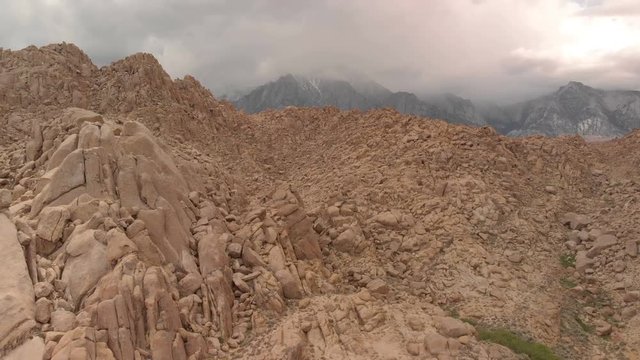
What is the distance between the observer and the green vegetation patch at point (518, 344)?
1762cm

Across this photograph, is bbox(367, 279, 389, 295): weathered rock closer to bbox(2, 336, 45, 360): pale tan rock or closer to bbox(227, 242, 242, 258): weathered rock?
bbox(227, 242, 242, 258): weathered rock

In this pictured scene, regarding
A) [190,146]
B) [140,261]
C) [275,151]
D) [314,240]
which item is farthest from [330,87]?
[140,261]

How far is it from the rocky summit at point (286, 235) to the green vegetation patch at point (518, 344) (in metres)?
0.09

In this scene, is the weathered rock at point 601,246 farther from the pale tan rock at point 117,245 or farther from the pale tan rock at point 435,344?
the pale tan rock at point 117,245

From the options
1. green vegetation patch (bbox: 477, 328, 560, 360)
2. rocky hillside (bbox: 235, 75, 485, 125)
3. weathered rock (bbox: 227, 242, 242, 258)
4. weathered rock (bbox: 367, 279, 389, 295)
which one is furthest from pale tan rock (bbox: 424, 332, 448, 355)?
rocky hillside (bbox: 235, 75, 485, 125)

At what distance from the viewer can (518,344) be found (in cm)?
1788

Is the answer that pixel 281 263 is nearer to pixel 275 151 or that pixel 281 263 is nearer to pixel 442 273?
pixel 442 273

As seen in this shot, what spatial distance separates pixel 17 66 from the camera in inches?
1137

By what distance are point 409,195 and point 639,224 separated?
11539mm

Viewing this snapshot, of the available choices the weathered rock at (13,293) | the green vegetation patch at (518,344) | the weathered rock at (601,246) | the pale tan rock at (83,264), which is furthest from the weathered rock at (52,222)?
the weathered rock at (601,246)

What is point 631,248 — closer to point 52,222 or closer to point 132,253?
point 132,253

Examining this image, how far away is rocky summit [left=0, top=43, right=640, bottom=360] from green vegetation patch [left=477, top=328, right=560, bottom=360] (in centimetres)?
9

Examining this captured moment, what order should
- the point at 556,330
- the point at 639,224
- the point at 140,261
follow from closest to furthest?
the point at 140,261 < the point at 556,330 < the point at 639,224

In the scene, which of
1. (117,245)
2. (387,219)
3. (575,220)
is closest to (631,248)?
(575,220)
